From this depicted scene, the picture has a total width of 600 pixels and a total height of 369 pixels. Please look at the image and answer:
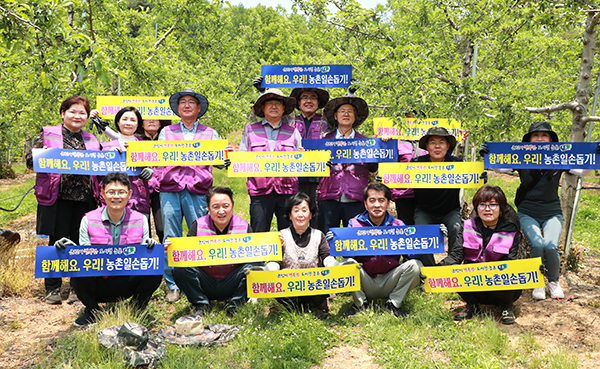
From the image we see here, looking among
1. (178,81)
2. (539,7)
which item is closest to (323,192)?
(539,7)

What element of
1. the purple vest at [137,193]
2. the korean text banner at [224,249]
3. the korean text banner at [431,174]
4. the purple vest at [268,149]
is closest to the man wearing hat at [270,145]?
the purple vest at [268,149]

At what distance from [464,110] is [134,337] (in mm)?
5171

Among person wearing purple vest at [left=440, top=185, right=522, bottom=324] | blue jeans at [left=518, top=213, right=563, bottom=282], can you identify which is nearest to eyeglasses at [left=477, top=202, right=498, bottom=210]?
person wearing purple vest at [left=440, top=185, right=522, bottom=324]

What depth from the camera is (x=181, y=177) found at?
624 cm

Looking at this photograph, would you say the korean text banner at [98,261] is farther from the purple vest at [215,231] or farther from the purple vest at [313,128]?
the purple vest at [313,128]

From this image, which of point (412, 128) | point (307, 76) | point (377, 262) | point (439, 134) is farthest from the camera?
point (412, 128)

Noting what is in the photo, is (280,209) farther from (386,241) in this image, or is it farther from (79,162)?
(79,162)

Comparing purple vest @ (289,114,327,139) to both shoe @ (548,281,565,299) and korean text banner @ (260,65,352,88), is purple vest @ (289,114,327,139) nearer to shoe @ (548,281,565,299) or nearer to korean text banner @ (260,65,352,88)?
korean text banner @ (260,65,352,88)

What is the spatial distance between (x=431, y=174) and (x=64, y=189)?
5070 millimetres

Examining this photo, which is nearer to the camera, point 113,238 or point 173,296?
point 113,238

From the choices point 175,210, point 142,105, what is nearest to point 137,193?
point 175,210

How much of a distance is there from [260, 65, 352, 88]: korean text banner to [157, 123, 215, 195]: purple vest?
169 centimetres

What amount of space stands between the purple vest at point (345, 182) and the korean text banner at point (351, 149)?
0.11 metres

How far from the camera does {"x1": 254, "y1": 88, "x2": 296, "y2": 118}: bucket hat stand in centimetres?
637
